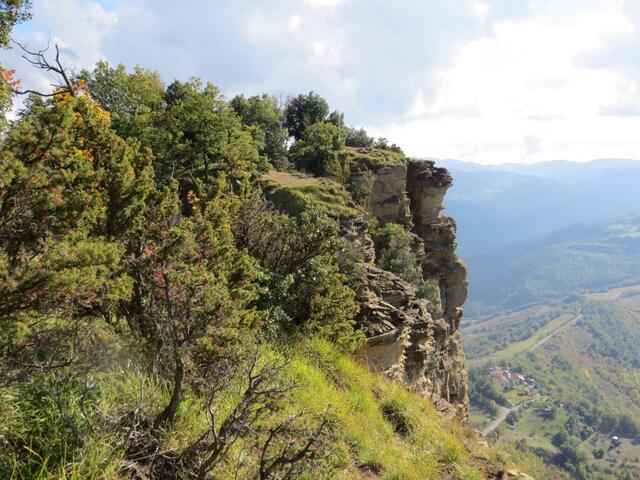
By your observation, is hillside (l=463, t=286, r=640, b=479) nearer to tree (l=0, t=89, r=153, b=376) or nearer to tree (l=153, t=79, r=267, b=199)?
tree (l=153, t=79, r=267, b=199)

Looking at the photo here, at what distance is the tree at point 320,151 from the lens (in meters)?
29.9

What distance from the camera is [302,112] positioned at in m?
44.9

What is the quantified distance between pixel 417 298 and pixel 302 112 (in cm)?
3122

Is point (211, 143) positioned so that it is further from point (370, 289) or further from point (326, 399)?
point (326, 399)

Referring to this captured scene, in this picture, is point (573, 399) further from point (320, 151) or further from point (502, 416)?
point (320, 151)

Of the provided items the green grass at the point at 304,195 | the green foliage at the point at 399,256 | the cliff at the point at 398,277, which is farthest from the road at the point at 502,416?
the green grass at the point at 304,195

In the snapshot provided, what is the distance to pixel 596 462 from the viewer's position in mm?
99625

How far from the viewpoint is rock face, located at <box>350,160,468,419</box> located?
42.4ft

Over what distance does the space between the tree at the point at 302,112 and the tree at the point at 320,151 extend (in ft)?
39.3

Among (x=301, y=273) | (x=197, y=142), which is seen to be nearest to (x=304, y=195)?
(x=197, y=142)

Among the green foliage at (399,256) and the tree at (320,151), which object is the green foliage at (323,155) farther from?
the green foliage at (399,256)

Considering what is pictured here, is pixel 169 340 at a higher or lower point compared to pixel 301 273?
lower

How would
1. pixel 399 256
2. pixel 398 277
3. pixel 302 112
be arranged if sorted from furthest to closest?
1. pixel 302 112
2. pixel 399 256
3. pixel 398 277

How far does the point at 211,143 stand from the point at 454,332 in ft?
76.9
